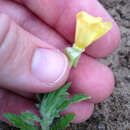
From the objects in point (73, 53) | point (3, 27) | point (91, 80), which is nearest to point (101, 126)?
point (91, 80)

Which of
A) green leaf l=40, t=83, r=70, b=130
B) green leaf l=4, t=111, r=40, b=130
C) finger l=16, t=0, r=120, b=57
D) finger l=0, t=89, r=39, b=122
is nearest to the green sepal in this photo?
green leaf l=40, t=83, r=70, b=130

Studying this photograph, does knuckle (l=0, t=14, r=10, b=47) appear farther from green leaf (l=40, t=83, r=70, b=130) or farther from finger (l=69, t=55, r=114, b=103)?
finger (l=69, t=55, r=114, b=103)

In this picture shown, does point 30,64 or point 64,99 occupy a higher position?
point 30,64

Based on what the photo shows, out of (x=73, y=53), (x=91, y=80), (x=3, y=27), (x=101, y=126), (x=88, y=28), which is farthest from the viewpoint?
(x=101, y=126)

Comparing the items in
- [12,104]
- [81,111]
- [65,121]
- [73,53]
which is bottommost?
[81,111]

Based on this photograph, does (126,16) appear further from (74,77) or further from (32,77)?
(32,77)

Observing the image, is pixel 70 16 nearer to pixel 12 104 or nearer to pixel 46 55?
pixel 46 55

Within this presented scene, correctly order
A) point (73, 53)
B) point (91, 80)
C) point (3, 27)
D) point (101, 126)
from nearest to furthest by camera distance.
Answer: point (3, 27) → point (73, 53) → point (91, 80) → point (101, 126)
